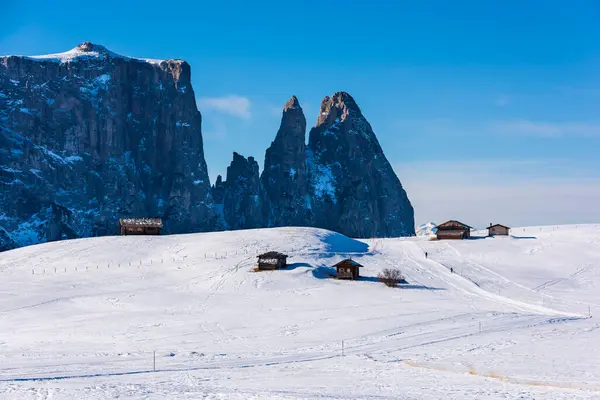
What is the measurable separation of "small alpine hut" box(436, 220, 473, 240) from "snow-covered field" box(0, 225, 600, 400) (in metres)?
4.93

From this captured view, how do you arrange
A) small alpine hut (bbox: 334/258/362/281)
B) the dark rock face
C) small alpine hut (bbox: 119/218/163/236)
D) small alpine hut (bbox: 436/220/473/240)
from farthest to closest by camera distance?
the dark rock face → small alpine hut (bbox: 119/218/163/236) → small alpine hut (bbox: 436/220/473/240) → small alpine hut (bbox: 334/258/362/281)

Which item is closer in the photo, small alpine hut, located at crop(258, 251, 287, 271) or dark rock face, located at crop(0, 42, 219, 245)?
small alpine hut, located at crop(258, 251, 287, 271)

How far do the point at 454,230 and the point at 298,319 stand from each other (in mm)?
55260

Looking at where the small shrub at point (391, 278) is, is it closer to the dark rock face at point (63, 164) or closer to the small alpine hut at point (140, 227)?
the small alpine hut at point (140, 227)

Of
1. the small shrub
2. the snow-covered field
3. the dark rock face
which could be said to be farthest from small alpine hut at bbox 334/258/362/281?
the dark rock face

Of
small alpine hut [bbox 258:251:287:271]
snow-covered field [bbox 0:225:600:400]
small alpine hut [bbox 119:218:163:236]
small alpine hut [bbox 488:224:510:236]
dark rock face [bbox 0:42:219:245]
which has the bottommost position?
snow-covered field [bbox 0:225:600:400]

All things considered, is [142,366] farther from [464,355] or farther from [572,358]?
[572,358]

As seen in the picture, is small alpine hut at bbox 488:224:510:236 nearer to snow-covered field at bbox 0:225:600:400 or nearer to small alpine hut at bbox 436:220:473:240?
small alpine hut at bbox 436:220:473:240

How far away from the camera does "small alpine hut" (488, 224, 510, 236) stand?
339 ft

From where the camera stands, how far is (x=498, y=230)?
103938 millimetres

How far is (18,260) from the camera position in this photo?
83375mm

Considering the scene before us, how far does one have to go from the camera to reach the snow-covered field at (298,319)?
2956 centimetres

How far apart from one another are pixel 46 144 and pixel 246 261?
5041 inches

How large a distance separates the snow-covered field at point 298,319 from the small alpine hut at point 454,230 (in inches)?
194
